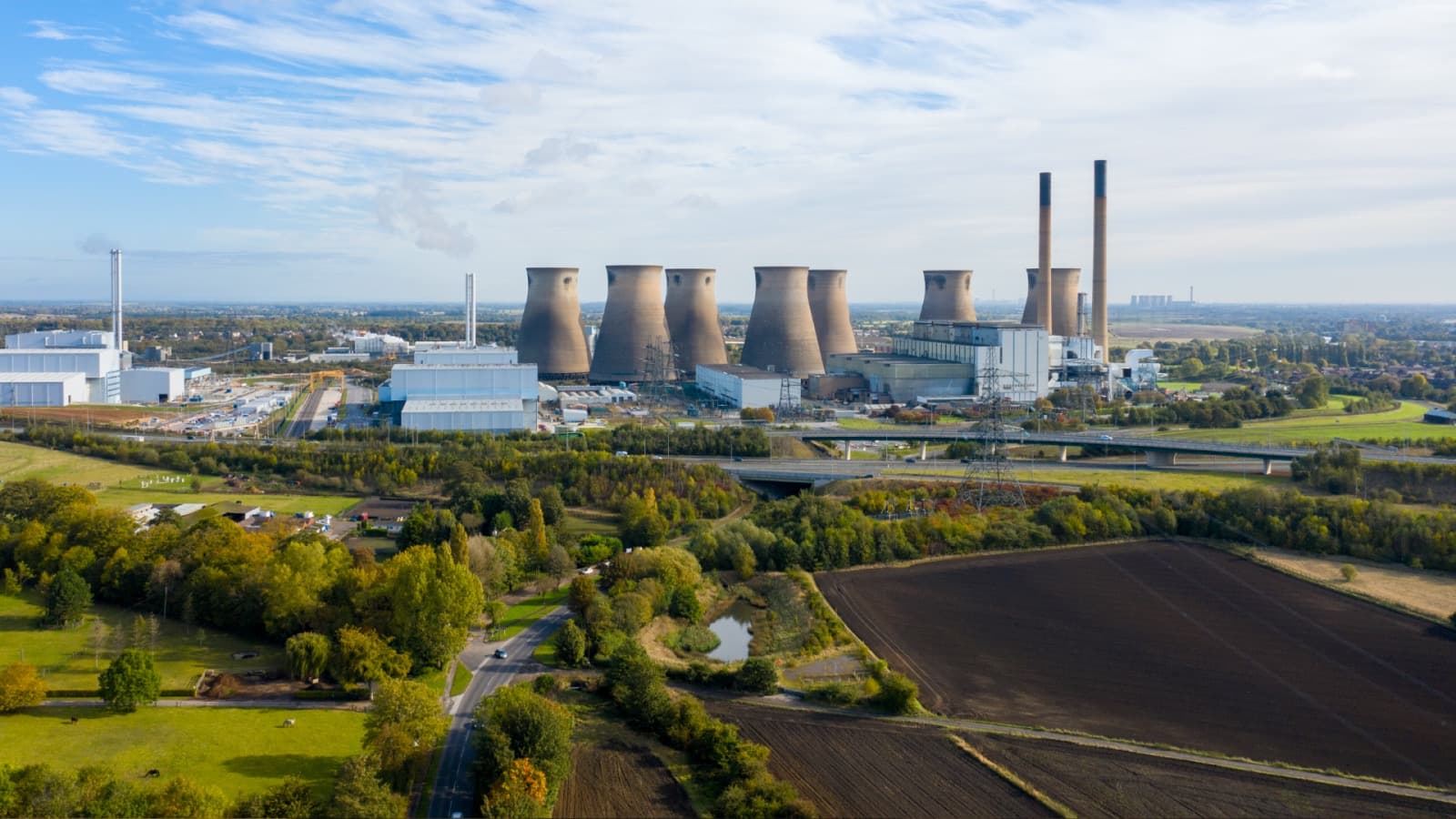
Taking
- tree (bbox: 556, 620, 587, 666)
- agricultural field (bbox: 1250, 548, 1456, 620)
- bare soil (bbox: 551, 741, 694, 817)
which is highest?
agricultural field (bbox: 1250, 548, 1456, 620)

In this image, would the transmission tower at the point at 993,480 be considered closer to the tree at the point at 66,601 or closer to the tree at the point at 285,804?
the tree at the point at 285,804

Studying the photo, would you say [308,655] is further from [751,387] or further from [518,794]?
[751,387]

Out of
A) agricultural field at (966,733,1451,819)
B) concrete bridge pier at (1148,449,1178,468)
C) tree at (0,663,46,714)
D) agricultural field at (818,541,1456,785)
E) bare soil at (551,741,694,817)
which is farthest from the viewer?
concrete bridge pier at (1148,449,1178,468)

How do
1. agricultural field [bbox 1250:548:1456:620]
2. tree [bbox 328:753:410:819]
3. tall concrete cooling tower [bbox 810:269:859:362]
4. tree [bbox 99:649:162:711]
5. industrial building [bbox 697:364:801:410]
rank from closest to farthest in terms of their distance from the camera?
tree [bbox 328:753:410:819] → tree [bbox 99:649:162:711] → agricultural field [bbox 1250:548:1456:620] → industrial building [bbox 697:364:801:410] → tall concrete cooling tower [bbox 810:269:859:362]

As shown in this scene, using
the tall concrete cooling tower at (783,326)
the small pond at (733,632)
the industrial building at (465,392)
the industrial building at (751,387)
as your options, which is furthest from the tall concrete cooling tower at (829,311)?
the small pond at (733,632)

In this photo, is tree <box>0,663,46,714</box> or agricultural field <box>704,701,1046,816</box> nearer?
agricultural field <box>704,701,1046,816</box>

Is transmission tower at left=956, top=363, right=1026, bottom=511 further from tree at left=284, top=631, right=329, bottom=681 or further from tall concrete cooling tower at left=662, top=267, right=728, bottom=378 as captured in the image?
tall concrete cooling tower at left=662, top=267, right=728, bottom=378

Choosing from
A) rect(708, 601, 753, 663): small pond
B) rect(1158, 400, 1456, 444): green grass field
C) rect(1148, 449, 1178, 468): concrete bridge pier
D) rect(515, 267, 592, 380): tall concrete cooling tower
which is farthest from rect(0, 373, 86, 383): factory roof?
rect(1158, 400, 1456, 444): green grass field
